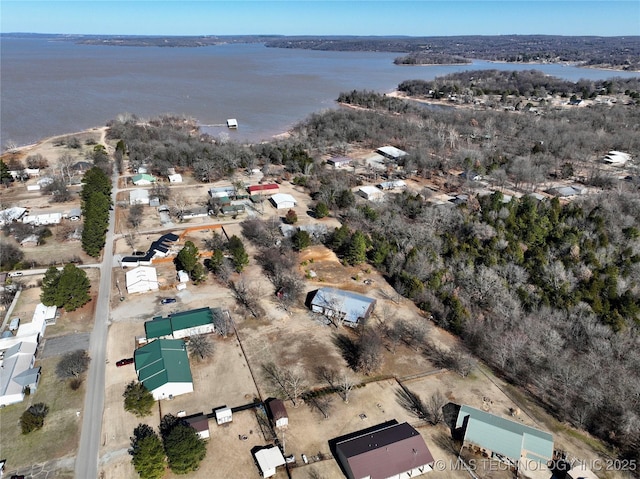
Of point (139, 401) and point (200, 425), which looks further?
point (139, 401)

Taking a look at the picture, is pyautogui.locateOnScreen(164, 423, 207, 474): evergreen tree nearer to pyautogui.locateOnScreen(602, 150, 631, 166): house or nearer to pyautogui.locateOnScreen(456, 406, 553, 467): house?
pyautogui.locateOnScreen(456, 406, 553, 467): house

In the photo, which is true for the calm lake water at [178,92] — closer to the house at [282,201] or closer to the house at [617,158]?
the house at [282,201]

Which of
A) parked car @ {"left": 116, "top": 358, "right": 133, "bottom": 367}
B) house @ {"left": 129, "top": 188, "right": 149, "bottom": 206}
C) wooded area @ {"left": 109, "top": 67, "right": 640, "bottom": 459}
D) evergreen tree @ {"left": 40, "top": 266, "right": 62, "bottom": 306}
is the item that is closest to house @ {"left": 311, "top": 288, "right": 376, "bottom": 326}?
wooded area @ {"left": 109, "top": 67, "right": 640, "bottom": 459}

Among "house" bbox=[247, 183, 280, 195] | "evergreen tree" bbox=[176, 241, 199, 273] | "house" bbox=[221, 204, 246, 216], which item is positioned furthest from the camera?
"house" bbox=[247, 183, 280, 195]

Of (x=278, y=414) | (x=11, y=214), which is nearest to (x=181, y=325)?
(x=278, y=414)

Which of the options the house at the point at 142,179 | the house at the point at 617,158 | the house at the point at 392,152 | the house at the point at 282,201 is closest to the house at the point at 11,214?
the house at the point at 142,179

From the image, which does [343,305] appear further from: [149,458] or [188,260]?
[149,458]

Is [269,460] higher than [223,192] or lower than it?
lower
